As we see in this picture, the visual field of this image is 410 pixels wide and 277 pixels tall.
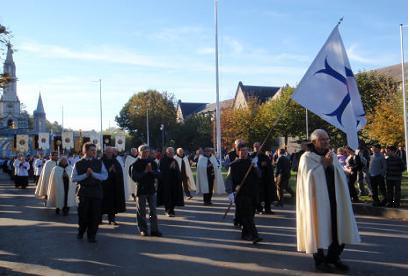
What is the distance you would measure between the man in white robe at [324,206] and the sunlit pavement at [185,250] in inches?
17.3

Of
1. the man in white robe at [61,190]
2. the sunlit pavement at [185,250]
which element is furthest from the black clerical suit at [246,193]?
the man in white robe at [61,190]

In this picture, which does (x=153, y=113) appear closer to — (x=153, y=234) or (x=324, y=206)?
(x=153, y=234)

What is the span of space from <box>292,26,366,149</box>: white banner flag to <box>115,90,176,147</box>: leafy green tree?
237 ft

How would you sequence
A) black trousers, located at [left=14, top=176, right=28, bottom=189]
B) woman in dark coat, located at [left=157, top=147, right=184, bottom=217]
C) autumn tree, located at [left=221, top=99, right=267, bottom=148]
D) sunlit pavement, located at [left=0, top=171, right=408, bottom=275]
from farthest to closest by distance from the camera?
autumn tree, located at [left=221, top=99, right=267, bottom=148] → black trousers, located at [left=14, top=176, right=28, bottom=189] → woman in dark coat, located at [left=157, top=147, right=184, bottom=217] → sunlit pavement, located at [left=0, top=171, right=408, bottom=275]

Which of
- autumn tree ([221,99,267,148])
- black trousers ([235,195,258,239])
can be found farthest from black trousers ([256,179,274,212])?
autumn tree ([221,99,267,148])

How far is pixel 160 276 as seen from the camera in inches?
279

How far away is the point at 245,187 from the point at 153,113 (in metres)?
74.1

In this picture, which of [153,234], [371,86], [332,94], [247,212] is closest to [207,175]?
[153,234]

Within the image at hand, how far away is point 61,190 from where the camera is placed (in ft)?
51.3

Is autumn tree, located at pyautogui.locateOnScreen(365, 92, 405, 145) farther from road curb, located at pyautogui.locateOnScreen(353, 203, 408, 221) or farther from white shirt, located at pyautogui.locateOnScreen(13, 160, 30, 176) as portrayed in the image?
road curb, located at pyautogui.locateOnScreen(353, 203, 408, 221)

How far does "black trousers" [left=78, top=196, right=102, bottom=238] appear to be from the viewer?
10164 millimetres

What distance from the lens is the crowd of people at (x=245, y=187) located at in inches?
275

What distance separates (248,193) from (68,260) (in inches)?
131

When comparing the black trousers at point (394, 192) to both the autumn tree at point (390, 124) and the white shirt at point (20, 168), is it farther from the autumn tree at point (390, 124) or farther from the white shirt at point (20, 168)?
the autumn tree at point (390, 124)
